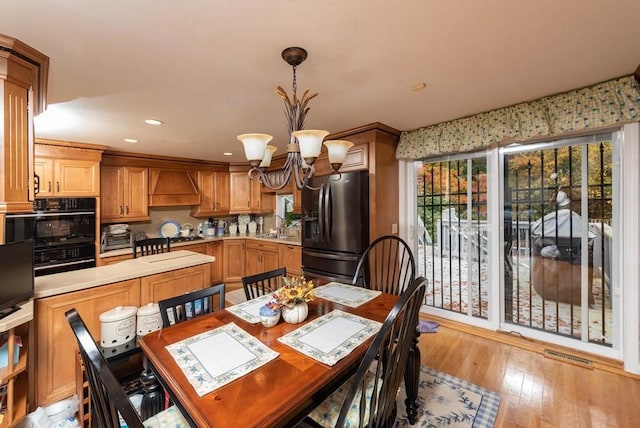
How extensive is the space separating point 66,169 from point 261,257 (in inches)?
108

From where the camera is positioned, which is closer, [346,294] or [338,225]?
[346,294]

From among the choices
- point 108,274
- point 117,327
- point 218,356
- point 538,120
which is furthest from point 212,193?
point 538,120

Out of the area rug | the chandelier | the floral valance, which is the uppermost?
the floral valance

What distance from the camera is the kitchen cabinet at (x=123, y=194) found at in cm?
372

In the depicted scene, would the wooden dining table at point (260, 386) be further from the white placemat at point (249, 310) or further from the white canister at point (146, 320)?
the white canister at point (146, 320)

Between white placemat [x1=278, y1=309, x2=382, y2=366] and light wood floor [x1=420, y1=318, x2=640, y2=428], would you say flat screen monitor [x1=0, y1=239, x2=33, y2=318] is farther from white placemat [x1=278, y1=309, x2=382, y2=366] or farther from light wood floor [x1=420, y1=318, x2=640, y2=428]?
light wood floor [x1=420, y1=318, x2=640, y2=428]

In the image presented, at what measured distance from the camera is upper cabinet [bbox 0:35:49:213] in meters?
1.42

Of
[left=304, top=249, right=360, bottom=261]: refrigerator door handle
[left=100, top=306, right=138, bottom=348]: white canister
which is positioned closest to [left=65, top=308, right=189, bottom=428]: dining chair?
[left=100, top=306, right=138, bottom=348]: white canister

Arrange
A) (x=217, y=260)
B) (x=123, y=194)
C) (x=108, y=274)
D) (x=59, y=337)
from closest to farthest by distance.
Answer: (x=59, y=337) < (x=108, y=274) < (x=123, y=194) < (x=217, y=260)

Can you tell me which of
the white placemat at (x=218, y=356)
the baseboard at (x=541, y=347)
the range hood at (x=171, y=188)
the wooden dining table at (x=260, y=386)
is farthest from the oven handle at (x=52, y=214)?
the baseboard at (x=541, y=347)

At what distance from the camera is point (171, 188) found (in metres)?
4.36

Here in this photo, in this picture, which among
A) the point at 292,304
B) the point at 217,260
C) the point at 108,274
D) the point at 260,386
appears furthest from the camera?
the point at 217,260

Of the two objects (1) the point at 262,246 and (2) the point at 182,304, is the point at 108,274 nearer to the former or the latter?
(2) the point at 182,304

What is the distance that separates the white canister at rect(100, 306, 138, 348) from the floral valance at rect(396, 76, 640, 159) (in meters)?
2.99
